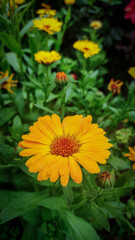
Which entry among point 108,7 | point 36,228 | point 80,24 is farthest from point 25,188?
point 108,7

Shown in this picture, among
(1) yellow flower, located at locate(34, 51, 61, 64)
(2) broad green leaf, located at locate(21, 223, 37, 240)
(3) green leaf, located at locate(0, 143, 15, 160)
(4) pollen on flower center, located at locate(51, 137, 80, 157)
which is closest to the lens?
(4) pollen on flower center, located at locate(51, 137, 80, 157)

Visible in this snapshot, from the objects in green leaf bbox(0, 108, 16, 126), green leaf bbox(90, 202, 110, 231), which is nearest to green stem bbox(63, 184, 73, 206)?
green leaf bbox(90, 202, 110, 231)

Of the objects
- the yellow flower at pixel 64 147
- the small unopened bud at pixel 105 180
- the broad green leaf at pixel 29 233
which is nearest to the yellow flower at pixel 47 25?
Result: the yellow flower at pixel 64 147

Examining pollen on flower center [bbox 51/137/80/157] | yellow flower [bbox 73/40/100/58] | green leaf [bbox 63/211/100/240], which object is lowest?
green leaf [bbox 63/211/100/240]

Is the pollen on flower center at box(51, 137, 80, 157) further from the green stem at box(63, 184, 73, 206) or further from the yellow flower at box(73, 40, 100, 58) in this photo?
the yellow flower at box(73, 40, 100, 58)

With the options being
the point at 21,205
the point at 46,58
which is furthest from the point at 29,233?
the point at 46,58

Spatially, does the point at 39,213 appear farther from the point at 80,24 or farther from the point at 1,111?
the point at 80,24

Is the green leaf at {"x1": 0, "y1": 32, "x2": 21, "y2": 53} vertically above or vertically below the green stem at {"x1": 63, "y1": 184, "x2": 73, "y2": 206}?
above

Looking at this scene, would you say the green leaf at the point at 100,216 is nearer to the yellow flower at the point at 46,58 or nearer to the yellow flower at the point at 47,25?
the yellow flower at the point at 46,58
